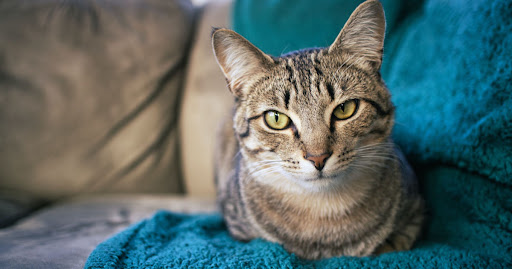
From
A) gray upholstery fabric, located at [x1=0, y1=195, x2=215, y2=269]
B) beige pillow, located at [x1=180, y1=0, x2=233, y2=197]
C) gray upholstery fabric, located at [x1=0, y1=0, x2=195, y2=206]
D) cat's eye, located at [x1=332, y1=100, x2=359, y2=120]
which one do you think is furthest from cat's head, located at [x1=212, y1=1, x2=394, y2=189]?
gray upholstery fabric, located at [x1=0, y1=0, x2=195, y2=206]

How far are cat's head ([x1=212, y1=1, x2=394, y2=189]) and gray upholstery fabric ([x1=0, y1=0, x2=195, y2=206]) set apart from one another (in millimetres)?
810

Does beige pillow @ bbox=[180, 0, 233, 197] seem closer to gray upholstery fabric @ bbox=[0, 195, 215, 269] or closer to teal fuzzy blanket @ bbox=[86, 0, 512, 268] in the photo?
gray upholstery fabric @ bbox=[0, 195, 215, 269]

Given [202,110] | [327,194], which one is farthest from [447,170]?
[202,110]

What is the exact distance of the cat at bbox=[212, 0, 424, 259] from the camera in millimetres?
663

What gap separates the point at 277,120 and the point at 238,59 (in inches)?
7.0

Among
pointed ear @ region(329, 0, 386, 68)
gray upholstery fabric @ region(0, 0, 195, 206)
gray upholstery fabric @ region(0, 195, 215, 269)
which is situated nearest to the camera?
pointed ear @ region(329, 0, 386, 68)

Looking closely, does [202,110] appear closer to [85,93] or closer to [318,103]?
[85,93]

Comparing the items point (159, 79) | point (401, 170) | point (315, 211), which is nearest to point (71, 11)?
point (159, 79)

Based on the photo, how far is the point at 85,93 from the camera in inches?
52.6

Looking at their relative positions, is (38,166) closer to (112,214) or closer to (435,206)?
(112,214)

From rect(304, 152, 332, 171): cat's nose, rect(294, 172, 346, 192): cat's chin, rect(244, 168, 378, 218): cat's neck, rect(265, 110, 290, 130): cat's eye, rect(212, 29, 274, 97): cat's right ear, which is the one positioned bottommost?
rect(244, 168, 378, 218): cat's neck

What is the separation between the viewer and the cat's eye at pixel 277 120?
0.71 m

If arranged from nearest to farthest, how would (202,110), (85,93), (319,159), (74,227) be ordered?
(319,159) < (74,227) < (85,93) < (202,110)

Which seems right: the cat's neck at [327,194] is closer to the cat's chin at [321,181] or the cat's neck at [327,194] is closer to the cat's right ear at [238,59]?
the cat's chin at [321,181]
